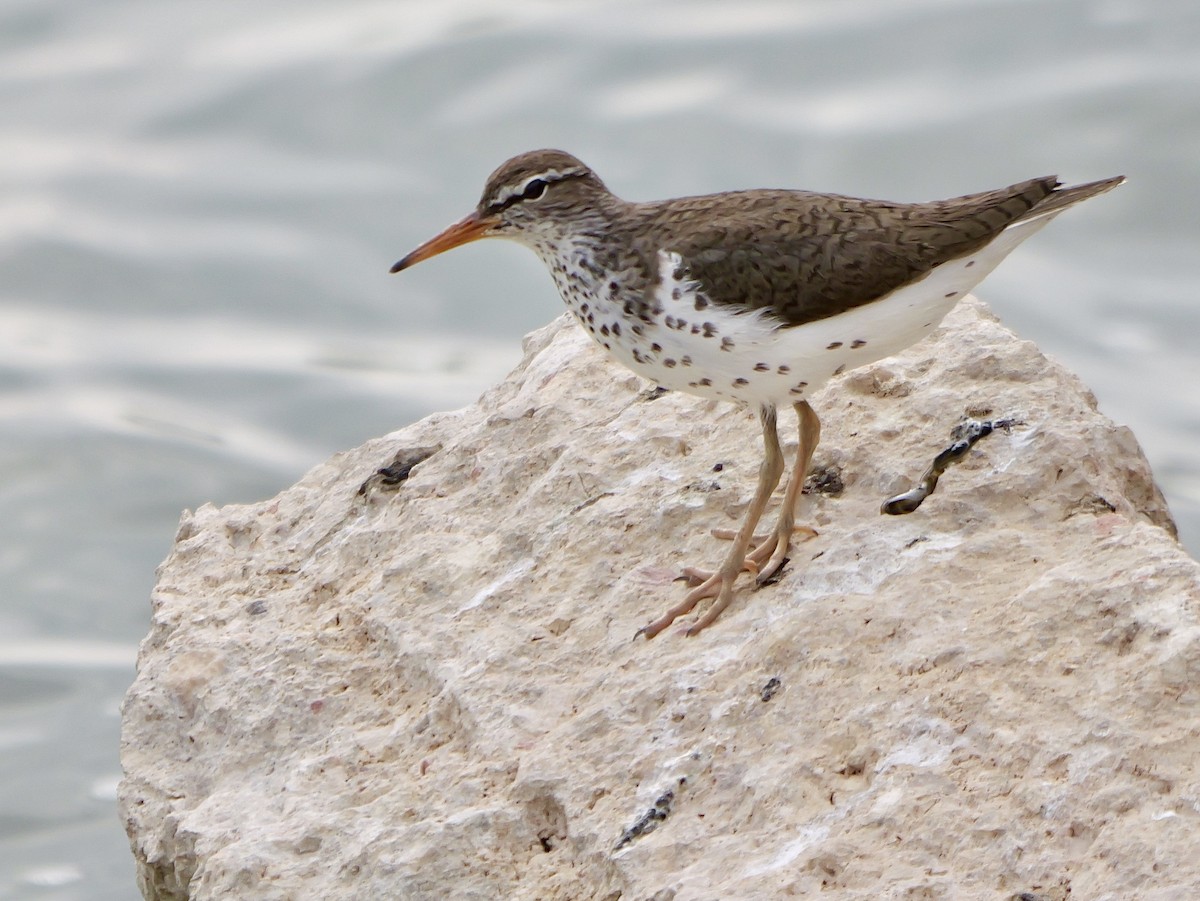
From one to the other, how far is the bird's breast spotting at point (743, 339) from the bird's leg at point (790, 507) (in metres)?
0.16

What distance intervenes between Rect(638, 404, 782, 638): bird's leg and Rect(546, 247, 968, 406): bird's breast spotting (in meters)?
0.15

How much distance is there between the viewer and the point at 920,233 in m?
6.11

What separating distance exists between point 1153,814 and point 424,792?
2224mm

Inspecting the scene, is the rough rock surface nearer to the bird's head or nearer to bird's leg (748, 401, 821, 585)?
bird's leg (748, 401, 821, 585)

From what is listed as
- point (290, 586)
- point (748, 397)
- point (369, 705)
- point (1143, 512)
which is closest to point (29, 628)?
point (290, 586)

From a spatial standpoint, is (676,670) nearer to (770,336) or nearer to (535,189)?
(770,336)

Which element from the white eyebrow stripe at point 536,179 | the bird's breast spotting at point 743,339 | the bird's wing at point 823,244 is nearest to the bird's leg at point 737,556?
the bird's breast spotting at point 743,339

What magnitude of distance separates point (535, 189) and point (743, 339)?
1.27m

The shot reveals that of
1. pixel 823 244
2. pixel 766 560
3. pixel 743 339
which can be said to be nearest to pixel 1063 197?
pixel 823 244

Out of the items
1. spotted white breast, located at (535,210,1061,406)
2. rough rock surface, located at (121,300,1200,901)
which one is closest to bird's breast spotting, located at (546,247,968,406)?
spotted white breast, located at (535,210,1061,406)

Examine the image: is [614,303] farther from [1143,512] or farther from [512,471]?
[1143,512]

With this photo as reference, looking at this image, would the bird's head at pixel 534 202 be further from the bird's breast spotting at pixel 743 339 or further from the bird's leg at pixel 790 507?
the bird's leg at pixel 790 507

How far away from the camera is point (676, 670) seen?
5504mm

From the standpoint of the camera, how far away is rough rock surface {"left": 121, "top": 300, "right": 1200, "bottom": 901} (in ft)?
15.6
